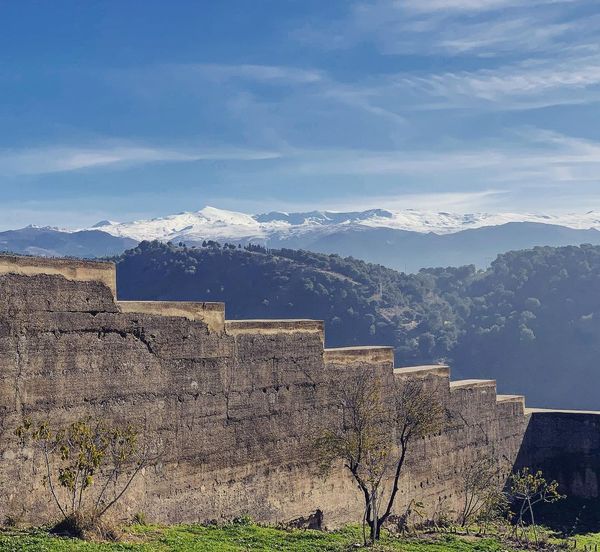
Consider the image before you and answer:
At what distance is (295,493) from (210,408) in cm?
337

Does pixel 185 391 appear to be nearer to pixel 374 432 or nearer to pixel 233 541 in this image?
pixel 233 541

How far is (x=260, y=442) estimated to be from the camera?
1770 centimetres

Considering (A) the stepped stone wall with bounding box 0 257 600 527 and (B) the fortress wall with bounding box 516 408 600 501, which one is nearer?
(A) the stepped stone wall with bounding box 0 257 600 527

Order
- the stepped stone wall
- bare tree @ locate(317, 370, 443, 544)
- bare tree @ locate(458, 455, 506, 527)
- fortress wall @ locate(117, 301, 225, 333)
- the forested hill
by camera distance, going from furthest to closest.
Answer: the forested hill < bare tree @ locate(458, 455, 506, 527) < bare tree @ locate(317, 370, 443, 544) < fortress wall @ locate(117, 301, 225, 333) < the stepped stone wall

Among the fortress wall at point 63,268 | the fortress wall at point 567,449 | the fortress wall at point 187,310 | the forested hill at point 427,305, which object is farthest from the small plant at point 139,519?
the forested hill at point 427,305

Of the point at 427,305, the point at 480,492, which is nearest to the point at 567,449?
the point at 480,492

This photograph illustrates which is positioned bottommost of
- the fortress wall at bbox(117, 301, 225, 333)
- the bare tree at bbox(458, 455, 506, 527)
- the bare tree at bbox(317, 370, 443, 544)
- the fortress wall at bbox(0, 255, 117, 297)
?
the bare tree at bbox(458, 455, 506, 527)

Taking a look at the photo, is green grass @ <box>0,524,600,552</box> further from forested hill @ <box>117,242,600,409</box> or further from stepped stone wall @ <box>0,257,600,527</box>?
forested hill @ <box>117,242,600,409</box>

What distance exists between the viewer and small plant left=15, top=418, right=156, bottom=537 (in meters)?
13.1

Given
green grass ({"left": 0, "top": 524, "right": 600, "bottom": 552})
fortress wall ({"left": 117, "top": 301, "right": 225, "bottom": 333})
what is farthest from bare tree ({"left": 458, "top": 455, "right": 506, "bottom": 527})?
fortress wall ({"left": 117, "top": 301, "right": 225, "bottom": 333})

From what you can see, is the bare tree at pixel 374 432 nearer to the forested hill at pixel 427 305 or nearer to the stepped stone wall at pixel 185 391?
the stepped stone wall at pixel 185 391

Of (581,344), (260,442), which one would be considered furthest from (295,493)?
(581,344)

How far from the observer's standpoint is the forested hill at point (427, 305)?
117875mm

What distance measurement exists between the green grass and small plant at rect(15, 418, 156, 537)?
0.62 meters
